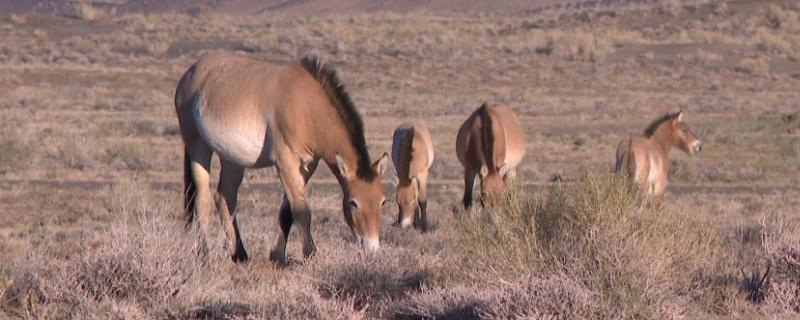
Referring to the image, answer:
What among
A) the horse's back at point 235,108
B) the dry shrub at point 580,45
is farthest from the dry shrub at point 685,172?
the dry shrub at point 580,45

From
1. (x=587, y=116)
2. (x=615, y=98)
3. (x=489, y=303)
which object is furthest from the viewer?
(x=615, y=98)

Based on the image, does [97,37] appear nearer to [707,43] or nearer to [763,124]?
[707,43]

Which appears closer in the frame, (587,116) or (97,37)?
(587,116)

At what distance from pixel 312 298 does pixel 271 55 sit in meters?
48.9

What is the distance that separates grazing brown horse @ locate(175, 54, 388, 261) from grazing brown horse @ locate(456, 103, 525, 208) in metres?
3.34

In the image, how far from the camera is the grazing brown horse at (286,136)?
32.8 feet

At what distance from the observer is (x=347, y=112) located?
10195 mm

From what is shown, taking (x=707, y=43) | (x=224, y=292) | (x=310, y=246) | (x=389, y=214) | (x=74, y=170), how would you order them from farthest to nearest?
(x=707, y=43), (x=74, y=170), (x=389, y=214), (x=310, y=246), (x=224, y=292)

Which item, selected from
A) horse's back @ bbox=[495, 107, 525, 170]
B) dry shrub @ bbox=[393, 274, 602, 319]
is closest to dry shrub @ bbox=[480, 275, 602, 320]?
dry shrub @ bbox=[393, 274, 602, 319]

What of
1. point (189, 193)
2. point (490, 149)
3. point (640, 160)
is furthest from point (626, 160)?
point (189, 193)

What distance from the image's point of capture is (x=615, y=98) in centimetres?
4225

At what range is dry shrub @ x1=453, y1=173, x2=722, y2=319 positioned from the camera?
7.80 m

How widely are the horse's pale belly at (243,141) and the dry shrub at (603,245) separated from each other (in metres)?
1.83

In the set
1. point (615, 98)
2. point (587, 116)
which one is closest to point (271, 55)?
point (615, 98)
